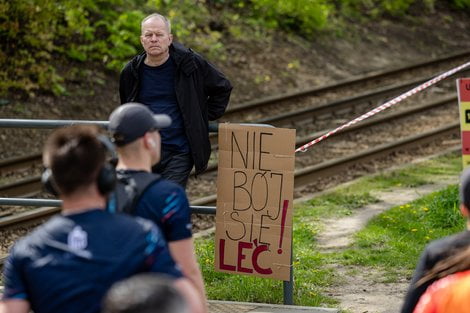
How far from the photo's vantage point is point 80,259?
394 centimetres

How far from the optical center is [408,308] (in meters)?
4.48

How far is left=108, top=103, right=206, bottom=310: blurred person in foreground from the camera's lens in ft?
16.0

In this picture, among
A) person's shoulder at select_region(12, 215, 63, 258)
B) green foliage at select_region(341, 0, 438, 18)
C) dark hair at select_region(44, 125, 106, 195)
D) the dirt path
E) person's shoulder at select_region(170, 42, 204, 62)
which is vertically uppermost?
green foliage at select_region(341, 0, 438, 18)

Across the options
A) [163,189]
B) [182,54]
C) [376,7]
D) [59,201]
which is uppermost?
[376,7]

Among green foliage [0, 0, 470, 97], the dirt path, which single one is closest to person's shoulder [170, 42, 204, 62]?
the dirt path

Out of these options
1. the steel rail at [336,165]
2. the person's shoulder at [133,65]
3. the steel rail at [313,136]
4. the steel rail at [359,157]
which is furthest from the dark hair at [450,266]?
the steel rail at [313,136]

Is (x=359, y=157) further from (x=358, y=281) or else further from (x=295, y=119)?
(x=358, y=281)

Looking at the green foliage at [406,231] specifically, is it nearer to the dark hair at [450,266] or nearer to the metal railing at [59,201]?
the metal railing at [59,201]

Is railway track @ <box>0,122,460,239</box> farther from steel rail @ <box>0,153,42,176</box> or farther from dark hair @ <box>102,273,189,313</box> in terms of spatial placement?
dark hair @ <box>102,273,189,313</box>

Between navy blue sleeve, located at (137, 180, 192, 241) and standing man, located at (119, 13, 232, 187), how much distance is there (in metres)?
2.94

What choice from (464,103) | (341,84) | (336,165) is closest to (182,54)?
(464,103)

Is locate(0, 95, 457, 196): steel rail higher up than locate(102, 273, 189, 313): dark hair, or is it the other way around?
locate(102, 273, 189, 313): dark hair

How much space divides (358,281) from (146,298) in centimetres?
585

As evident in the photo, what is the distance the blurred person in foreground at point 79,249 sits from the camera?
12.9 ft
